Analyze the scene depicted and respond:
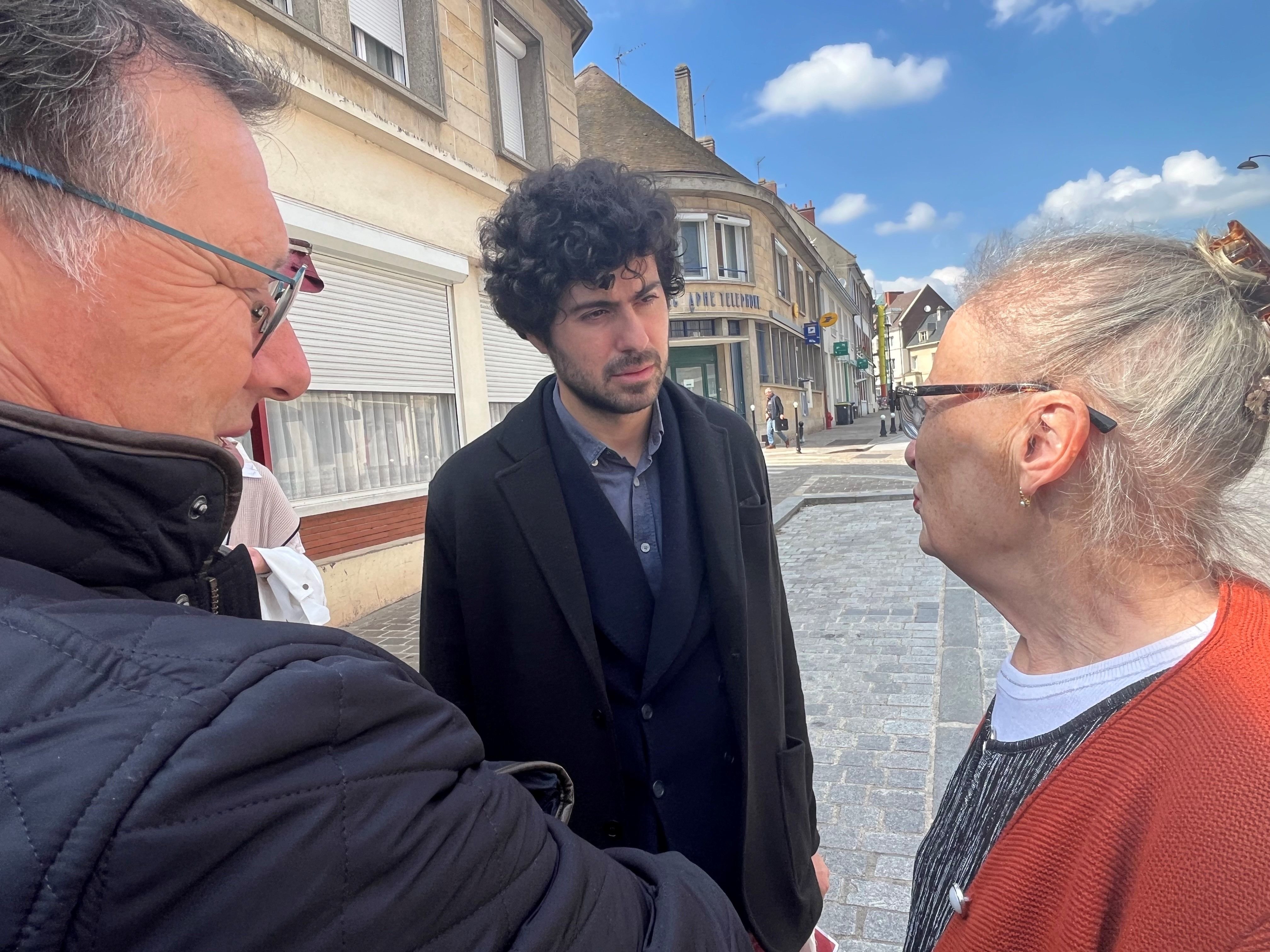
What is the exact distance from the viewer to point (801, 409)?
1142 inches

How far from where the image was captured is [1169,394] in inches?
47.0

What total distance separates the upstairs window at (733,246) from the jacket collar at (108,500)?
23071 millimetres

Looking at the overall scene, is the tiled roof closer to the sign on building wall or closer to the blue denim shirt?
the sign on building wall

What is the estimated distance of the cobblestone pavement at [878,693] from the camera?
2.94 metres

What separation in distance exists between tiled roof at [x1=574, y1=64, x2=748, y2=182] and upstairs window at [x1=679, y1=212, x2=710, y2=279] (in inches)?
55.9

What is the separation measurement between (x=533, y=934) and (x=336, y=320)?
6.53 metres

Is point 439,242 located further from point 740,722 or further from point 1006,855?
point 1006,855

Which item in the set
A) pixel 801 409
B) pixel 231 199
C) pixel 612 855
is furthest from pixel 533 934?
pixel 801 409

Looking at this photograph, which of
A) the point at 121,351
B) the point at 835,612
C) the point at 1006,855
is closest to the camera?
the point at 121,351

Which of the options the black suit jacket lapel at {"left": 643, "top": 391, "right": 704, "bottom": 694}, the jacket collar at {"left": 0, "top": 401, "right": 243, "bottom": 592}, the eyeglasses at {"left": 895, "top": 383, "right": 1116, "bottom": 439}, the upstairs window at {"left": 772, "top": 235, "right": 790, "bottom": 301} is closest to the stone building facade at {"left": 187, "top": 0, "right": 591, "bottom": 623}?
the black suit jacket lapel at {"left": 643, "top": 391, "right": 704, "bottom": 694}

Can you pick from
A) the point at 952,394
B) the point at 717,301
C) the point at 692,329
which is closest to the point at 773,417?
the point at 692,329

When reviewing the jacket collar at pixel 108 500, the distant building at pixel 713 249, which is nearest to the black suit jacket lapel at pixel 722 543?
the jacket collar at pixel 108 500

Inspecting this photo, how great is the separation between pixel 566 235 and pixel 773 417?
2024cm

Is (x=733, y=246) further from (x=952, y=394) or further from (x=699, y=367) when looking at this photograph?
(x=952, y=394)
